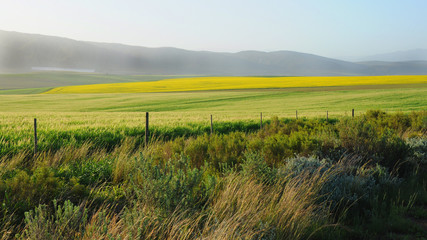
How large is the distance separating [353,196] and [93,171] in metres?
5.17

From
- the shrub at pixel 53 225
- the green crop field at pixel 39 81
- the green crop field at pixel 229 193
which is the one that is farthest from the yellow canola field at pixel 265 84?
the shrub at pixel 53 225

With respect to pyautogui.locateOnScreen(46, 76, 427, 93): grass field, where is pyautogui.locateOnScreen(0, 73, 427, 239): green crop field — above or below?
below

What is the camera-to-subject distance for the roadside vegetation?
13.3ft

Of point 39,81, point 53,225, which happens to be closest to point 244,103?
point 53,225

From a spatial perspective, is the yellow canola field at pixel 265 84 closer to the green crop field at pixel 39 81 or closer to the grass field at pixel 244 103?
the grass field at pixel 244 103

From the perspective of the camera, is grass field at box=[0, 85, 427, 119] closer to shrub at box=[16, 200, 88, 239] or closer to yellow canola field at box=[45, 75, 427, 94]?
yellow canola field at box=[45, 75, 427, 94]

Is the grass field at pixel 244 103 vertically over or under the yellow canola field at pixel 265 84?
under

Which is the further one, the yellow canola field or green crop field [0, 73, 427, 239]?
the yellow canola field

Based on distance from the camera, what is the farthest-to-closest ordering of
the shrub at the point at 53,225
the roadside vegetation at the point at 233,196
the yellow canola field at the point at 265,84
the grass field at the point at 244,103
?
1. the yellow canola field at the point at 265,84
2. the grass field at the point at 244,103
3. the roadside vegetation at the point at 233,196
4. the shrub at the point at 53,225

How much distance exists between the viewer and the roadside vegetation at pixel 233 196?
13.3ft

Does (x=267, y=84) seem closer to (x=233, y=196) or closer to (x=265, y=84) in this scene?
(x=265, y=84)

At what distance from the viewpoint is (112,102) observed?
159 feet

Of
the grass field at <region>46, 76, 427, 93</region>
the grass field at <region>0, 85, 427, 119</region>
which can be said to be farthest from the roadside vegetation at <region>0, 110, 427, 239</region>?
the grass field at <region>46, 76, 427, 93</region>

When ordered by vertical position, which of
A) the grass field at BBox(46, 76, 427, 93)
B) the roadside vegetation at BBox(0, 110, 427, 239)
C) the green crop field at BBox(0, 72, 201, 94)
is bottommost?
the roadside vegetation at BBox(0, 110, 427, 239)
